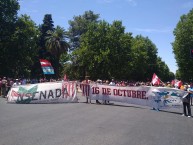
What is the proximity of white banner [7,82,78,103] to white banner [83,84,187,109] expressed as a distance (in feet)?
5.16

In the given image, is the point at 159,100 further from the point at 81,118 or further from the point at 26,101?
the point at 26,101

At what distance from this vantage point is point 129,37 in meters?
65.0

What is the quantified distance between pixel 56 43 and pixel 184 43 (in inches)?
1111

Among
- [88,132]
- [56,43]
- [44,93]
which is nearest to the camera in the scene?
[88,132]

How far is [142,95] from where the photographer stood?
19.7 m

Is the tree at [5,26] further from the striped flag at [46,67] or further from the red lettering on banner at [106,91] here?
the red lettering on banner at [106,91]

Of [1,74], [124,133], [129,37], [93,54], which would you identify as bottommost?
[124,133]

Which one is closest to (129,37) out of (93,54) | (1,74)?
(93,54)

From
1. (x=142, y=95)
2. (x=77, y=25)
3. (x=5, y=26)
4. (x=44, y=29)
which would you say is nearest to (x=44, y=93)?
(x=142, y=95)

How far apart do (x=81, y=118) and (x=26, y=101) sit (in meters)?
9.07

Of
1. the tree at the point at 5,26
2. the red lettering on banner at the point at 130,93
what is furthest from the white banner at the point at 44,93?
the tree at the point at 5,26

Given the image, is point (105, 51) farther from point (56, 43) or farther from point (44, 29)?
point (44, 29)

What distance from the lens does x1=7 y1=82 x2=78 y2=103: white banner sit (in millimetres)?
21406

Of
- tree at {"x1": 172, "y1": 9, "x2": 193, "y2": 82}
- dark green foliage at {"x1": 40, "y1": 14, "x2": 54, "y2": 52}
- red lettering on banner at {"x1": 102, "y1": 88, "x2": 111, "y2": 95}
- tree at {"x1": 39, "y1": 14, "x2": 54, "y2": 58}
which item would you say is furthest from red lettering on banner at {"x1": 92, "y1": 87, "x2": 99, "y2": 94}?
dark green foliage at {"x1": 40, "y1": 14, "x2": 54, "y2": 52}
